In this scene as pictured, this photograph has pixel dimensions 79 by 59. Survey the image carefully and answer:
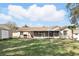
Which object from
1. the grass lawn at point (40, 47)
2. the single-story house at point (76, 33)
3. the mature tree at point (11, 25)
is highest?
the mature tree at point (11, 25)

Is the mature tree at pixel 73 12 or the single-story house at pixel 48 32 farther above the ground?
the mature tree at pixel 73 12

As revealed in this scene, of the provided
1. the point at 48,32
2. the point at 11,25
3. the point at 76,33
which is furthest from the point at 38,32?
the point at 76,33

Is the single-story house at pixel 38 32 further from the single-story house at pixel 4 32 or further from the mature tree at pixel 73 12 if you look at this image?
the mature tree at pixel 73 12

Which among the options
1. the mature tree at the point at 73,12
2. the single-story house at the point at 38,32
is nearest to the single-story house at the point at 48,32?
the single-story house at the point at 38,32

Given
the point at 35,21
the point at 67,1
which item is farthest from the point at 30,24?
Answer: the point at 67,1

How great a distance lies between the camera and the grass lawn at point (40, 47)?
3.14 meters

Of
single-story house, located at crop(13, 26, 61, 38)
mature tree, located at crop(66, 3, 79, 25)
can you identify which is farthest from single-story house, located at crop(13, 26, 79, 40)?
mature tree, located at crop(66, 3, 79, 25)

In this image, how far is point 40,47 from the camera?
3158mm

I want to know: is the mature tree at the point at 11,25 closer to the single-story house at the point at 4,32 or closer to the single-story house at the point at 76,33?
the single-story house at the point at 4,32

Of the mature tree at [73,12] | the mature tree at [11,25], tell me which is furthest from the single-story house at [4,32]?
the mature tree at [73,12]

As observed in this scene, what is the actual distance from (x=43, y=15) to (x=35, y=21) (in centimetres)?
12

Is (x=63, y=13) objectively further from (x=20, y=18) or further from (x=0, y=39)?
(x=0, y=39)

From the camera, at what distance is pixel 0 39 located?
10.5 ft

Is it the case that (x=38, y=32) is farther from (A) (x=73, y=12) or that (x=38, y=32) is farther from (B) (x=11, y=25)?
(A) (x=73, y=12)
